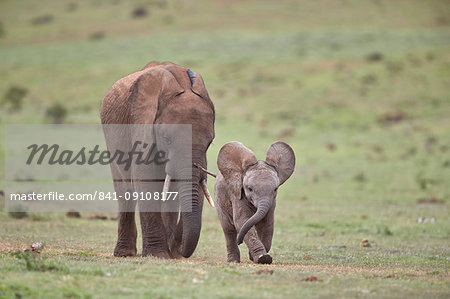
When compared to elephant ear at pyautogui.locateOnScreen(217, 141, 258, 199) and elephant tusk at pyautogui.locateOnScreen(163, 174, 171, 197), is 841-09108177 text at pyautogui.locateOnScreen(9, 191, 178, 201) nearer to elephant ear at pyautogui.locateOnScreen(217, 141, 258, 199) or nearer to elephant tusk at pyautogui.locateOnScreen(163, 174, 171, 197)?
elephant tusk at pyautogui.locateOnScreen(163, 174, 171, 197)

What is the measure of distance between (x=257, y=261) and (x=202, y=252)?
3.26 m

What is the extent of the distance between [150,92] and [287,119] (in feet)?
106

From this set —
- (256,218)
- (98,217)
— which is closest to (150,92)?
(256,218)

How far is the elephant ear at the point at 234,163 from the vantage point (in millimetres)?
13281

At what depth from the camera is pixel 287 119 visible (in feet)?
148

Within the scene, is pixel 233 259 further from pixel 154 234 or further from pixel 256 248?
pixel 154 234

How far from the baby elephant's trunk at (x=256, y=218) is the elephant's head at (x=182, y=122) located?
25.7 inches

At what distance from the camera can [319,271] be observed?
11.6 m

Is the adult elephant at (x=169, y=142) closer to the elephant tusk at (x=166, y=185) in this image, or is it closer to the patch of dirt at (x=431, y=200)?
the elephant tusk at (x=166, y=185)

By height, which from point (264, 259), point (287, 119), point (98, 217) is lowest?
point (98, 217)

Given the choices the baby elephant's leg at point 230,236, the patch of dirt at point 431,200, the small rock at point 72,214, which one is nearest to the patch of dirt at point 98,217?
the small rock at point 72,214

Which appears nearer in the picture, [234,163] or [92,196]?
[234,163]

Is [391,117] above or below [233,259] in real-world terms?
above

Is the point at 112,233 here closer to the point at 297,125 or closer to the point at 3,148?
the point at 3,148
